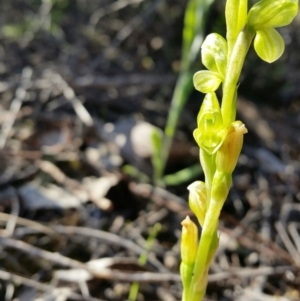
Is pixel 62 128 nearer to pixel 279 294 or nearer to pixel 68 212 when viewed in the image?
Answer: pixel 68 212

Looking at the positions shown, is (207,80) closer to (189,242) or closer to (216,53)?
(216,53)

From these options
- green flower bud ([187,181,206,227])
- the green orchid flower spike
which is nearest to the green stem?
the green orchid flower spike

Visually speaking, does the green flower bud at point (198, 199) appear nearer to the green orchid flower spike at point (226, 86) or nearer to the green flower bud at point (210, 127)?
the green orchid flower spike at point (226, 86)

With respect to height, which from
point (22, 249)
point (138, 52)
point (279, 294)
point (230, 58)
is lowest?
point (279, 294)

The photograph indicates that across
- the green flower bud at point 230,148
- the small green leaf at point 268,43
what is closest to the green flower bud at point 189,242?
the green flower bud at point 230,148

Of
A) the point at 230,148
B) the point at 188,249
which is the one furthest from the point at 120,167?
the point at 230,148

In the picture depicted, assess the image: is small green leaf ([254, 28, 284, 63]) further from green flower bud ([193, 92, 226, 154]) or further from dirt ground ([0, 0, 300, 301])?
dirt ground ([0, 0, 300, 301])

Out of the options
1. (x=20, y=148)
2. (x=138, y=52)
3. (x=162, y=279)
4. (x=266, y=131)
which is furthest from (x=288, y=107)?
(x=162, y=279)
